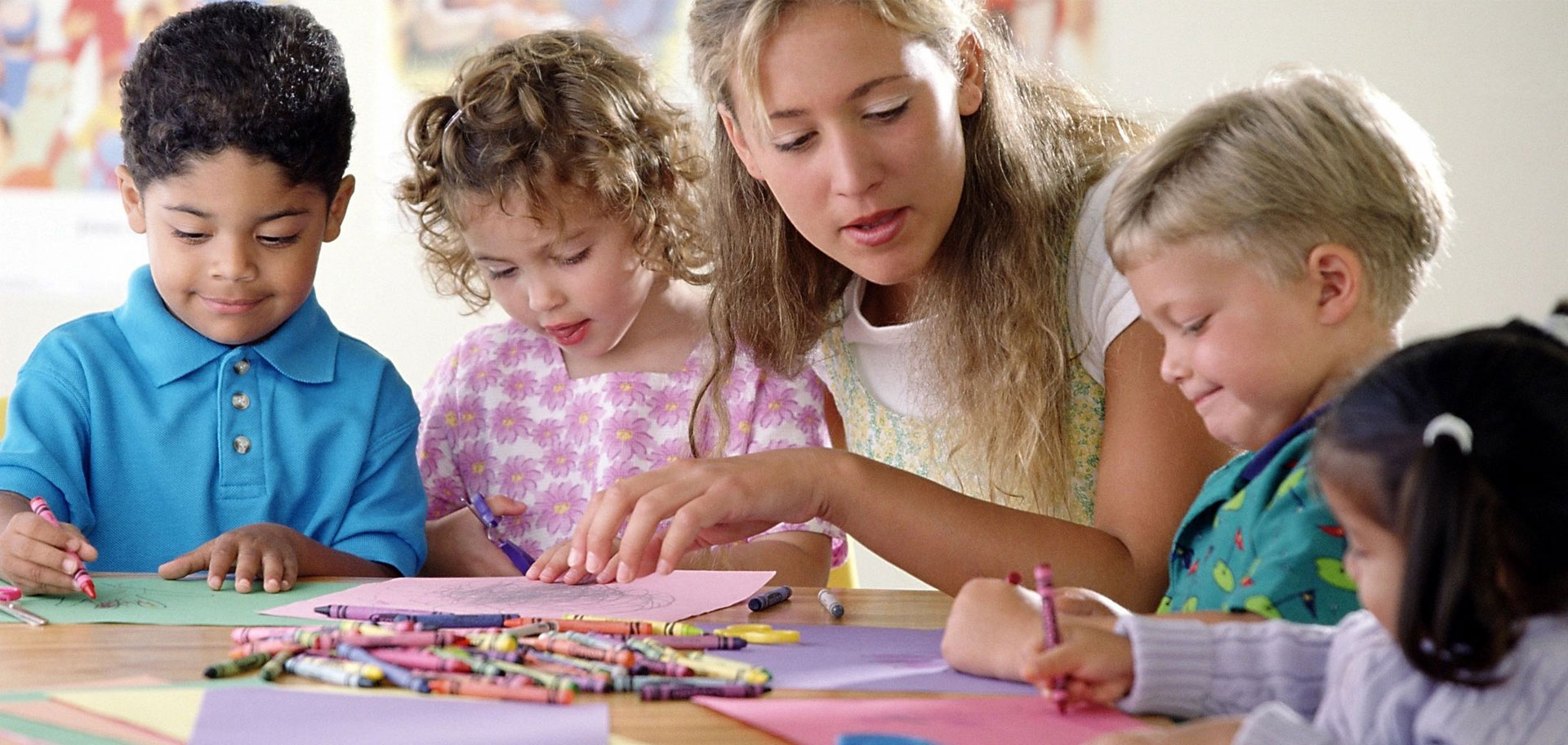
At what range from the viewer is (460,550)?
5.10 ft

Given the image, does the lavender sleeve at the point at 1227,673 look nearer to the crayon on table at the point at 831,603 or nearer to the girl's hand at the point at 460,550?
the crayon on table at the point at 831,603

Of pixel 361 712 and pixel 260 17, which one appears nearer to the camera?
pixel 361 712

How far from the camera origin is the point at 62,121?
3.06 metres

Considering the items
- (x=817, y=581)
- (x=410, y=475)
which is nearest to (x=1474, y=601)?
(x=817, y=581)

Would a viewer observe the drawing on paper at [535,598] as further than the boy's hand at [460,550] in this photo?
No

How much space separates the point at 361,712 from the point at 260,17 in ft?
3.18

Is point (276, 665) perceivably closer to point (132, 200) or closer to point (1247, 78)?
point (132, 200)

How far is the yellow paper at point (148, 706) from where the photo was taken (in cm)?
75

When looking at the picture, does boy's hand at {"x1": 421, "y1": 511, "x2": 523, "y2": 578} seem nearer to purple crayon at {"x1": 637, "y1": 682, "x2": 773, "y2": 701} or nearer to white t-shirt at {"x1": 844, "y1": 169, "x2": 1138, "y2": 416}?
white t-shirt at {"x1": 844, "y1": 169, "x2": 1138, "y2": 416}

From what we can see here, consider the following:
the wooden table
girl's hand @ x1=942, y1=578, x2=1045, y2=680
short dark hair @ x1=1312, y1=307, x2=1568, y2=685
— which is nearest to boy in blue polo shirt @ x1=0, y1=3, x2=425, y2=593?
the wooden table

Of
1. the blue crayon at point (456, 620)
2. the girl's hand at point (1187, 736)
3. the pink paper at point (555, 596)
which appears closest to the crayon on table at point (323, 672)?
the blue crayon at point (456, 620)

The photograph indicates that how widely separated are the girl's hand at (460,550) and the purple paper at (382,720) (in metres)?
0.69

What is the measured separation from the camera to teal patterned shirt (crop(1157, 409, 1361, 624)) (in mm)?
839

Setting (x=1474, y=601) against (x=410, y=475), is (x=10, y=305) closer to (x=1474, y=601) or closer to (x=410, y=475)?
(x=410, y=475)
